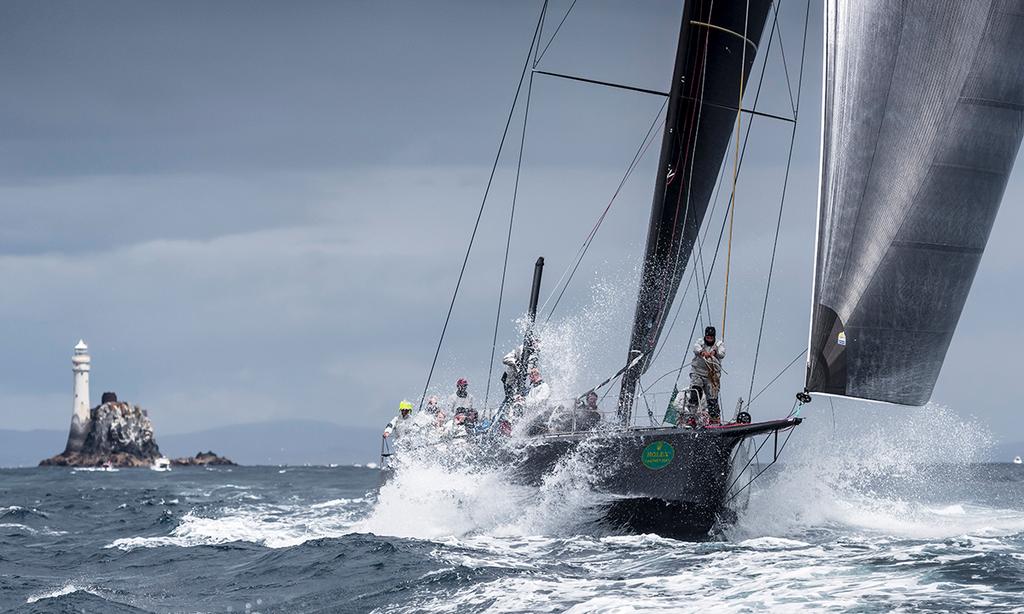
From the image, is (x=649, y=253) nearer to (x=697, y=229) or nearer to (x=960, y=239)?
(x=697, y=229)

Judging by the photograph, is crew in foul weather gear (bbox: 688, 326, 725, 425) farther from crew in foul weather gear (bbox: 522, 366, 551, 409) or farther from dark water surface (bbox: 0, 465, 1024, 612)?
crew in foul weather gear (bbox: 522, 366, 551, 409)

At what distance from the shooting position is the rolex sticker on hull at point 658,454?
14164 millimetres

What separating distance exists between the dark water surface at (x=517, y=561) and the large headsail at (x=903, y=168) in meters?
2.41

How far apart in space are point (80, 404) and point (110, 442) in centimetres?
547

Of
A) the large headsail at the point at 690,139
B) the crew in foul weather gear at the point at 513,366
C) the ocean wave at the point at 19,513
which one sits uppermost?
the large headsail at the point at 690,139

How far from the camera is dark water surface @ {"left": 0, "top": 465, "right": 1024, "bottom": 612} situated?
1061cm

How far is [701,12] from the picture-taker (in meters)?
16.7

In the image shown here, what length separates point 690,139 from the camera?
56.7ft

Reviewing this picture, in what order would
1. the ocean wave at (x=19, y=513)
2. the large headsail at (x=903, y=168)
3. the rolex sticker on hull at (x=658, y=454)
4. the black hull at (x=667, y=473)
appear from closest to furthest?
1. the large headsail at (x=903, y=168)
2. the black hull at (x=667, y=473)
3. the rolex sticker on hull at (x=658, y=454)
4. the ocean wave at (x=19, y=513)

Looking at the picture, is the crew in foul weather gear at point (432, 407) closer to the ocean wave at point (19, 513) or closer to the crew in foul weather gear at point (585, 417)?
the crew in foul weather gear at point (585, 417)

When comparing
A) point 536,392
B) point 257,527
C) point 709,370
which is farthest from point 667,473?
point 257,527

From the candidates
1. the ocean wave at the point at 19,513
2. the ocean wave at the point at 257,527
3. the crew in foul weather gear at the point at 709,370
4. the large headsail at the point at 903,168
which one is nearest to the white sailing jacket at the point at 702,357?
the crew in foul weather gear at the point at 709,370

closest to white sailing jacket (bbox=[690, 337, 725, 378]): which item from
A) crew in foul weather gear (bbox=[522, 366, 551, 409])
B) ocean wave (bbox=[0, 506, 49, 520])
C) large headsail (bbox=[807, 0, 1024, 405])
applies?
large headsail (bbox=[807, 0, 1024, 405])

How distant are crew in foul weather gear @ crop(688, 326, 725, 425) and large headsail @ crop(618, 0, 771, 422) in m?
2.42
